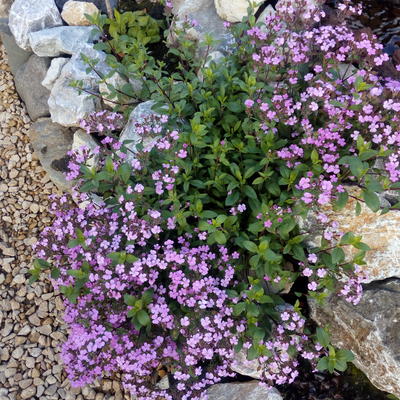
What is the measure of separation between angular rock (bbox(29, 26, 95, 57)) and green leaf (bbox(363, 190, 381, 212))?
12.9ft

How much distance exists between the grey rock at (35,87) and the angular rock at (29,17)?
0.31m

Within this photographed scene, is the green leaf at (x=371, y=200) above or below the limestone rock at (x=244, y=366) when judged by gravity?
above

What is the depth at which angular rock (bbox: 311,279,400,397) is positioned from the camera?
11.1 feet

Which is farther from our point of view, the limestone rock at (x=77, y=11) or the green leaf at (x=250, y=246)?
the limestone rock at (x=77, y=11)

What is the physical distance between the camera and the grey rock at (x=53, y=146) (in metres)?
5.18

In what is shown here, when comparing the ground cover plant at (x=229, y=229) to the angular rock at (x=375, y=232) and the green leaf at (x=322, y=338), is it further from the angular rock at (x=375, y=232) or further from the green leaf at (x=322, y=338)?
the angular rock at (x=375, y=232)

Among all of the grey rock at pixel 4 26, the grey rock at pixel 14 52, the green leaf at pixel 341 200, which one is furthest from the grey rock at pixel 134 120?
the grey rock at pixel 4 26

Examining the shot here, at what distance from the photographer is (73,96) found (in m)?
4.99

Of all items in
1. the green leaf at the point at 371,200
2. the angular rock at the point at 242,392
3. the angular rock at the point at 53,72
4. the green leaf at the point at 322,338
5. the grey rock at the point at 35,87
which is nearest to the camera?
the green leaf at the point at 371,200

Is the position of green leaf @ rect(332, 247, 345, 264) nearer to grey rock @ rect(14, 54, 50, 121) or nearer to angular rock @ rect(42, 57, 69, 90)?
angular rock @ rect(42, 57, 69, 90)

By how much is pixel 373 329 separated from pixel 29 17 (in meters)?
5.48

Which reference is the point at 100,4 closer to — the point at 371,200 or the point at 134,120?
the point at 134,120

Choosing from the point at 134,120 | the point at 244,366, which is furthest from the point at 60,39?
the point at 244,366

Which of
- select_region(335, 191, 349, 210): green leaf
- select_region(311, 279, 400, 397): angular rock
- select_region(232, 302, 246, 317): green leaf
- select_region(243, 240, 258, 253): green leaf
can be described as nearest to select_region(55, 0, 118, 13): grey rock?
select_region(243, 240, 258, 253): green leaf
